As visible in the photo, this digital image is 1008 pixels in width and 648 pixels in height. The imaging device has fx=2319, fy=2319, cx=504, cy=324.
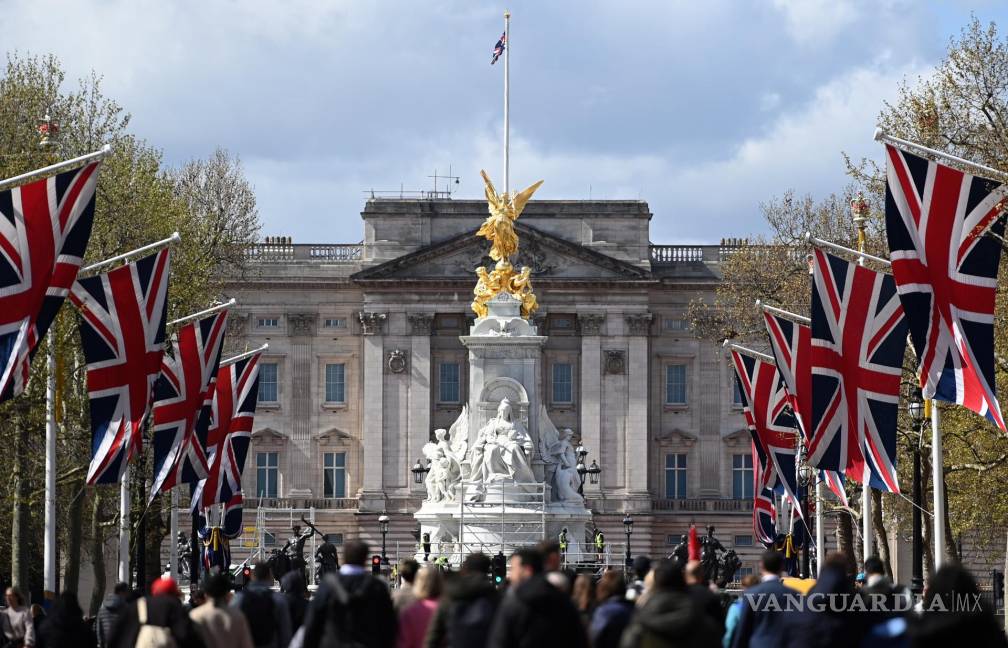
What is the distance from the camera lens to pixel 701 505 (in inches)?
4636

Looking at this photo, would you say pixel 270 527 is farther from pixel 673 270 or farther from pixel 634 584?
pixel 634 584

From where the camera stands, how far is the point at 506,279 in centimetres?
7012

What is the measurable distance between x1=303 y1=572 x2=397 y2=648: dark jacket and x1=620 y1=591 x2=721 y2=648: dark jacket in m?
4.54

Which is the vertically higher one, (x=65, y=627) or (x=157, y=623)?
(x=157, y=623)

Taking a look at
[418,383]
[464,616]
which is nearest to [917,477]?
[464,616]

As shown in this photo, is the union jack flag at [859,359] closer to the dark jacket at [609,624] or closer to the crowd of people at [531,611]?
the crowd of people at [531,611]

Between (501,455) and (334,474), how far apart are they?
5390cm

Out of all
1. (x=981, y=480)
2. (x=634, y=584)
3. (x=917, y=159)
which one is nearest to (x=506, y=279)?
(x=981, y=480)

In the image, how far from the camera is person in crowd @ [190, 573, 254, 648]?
23.9 m

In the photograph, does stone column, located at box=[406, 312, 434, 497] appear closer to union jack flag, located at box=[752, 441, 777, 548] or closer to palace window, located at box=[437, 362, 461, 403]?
palace window, located at box=[437, 362, 461, 403]

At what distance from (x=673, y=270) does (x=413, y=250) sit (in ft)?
44.1

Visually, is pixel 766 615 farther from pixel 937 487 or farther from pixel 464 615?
pixel 937 487

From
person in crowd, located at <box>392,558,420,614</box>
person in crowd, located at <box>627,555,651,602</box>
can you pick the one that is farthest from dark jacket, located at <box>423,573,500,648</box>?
person in crowd, located at <box>627,555,651,602</box>

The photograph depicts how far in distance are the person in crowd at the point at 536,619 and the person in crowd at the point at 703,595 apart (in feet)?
7.69
